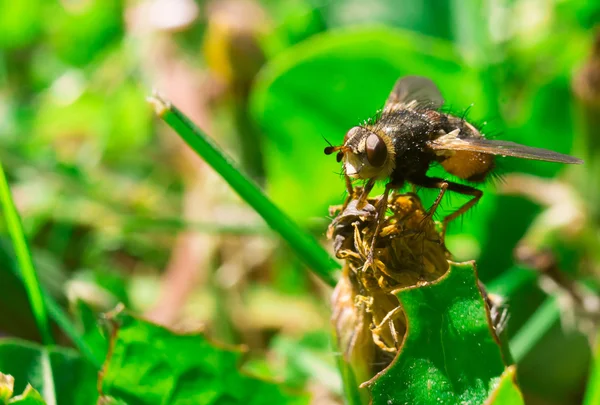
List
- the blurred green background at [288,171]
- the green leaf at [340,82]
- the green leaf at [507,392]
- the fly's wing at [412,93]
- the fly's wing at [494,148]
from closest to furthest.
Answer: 1. the green leaf at [507,392]
2. the fly's wing at [494,148]
3. the fly's wing at [412,93]
4. the blurred green background at [288,171]
5. the green leaf at [340,82]

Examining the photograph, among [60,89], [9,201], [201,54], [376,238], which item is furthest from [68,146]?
[376,238]

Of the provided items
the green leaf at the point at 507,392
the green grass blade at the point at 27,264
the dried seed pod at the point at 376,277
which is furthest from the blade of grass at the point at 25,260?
the green leaf at the point at 507,392

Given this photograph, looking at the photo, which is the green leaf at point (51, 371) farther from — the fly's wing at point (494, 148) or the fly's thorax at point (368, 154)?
the fly's wing at point (494, 148)

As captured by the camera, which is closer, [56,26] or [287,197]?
[287,197]

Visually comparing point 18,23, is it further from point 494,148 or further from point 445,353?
point 445,353

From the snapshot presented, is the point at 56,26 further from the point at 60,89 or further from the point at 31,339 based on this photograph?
the point at 31,339
